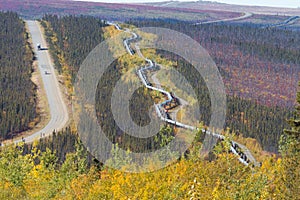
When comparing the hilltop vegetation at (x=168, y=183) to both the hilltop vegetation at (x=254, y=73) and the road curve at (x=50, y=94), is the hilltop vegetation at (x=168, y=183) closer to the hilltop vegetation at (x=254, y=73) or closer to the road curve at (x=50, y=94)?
the road curve at (x=50, y=94)

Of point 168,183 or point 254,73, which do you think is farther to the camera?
point 254,73

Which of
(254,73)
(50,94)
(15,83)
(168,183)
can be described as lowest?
(254,73)

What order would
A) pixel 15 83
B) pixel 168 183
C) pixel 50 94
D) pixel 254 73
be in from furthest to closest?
pixel 254 73
pixel 15 83
pixel 50 94
pixel 168 183

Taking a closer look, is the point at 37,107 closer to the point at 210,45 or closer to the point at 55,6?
the point at 210,45

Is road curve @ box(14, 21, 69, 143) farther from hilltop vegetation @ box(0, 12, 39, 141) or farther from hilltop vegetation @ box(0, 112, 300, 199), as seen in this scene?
hilltop vegetation @ box(0, 112, 300, 199)

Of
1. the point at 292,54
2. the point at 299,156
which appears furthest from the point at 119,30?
the point at 299,156

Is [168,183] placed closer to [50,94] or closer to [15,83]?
[50,94]

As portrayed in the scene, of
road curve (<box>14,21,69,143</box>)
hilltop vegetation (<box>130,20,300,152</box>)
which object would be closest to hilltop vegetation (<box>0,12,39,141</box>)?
road curve (<box>14,21,69,143</box>)

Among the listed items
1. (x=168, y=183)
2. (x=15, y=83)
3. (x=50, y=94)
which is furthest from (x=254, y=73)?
(x=168, y=183)
